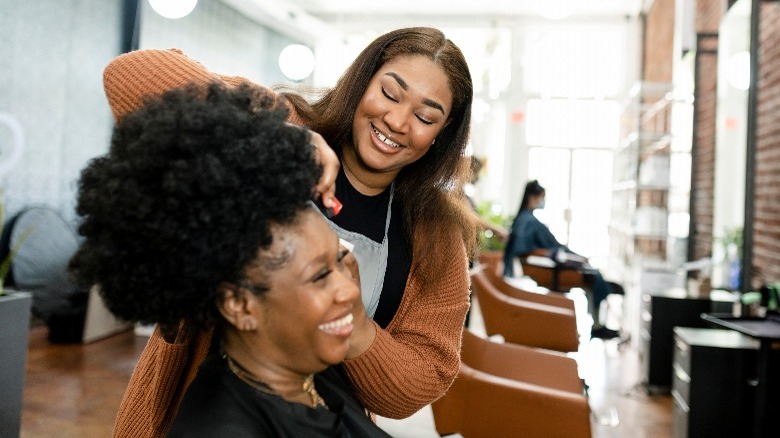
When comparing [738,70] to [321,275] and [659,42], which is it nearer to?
[321,275]

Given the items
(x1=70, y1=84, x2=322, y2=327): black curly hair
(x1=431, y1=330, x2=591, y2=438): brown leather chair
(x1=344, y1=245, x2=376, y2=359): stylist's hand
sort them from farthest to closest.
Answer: (x1=431, y1=330, x2=591, y2=438): brown leather chair, (x1=344, y1=245, x2=376, y2=359): stylist's hand, (x1=70, y1=84, x2=322, y2=327): black curly hair

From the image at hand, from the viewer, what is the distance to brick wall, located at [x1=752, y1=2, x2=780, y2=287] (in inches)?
151

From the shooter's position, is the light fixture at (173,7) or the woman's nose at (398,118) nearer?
the woman's nose at (398,118)

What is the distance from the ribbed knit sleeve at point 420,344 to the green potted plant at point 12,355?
80.7 inches

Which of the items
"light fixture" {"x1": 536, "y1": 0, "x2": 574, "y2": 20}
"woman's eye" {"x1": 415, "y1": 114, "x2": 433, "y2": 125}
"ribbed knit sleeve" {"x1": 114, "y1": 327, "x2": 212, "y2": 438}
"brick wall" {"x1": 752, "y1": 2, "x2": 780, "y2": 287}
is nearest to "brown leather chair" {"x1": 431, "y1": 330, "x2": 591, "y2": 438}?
"woman's eye" {"x1": 415, "y1": 114, "x2": 433, "y2": 125}

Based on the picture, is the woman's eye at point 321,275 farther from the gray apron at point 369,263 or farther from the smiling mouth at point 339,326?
the gray apron at point 369,263

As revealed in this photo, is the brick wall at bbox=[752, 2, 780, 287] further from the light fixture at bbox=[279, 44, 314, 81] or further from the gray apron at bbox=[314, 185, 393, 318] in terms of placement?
the light fixture at bbox=[279, 44, 314, 81]

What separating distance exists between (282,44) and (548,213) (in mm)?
4645

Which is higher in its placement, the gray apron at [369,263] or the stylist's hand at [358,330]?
the gray apron at [369,263]

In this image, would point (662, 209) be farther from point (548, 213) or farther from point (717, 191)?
point (548, 213)

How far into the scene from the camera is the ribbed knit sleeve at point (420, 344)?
1201 mm

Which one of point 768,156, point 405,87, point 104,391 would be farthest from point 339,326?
point 768,156

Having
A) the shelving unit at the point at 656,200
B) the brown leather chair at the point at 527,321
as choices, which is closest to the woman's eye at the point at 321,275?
the brown leather chair at the point at 527,321

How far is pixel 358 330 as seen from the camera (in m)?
1.14
